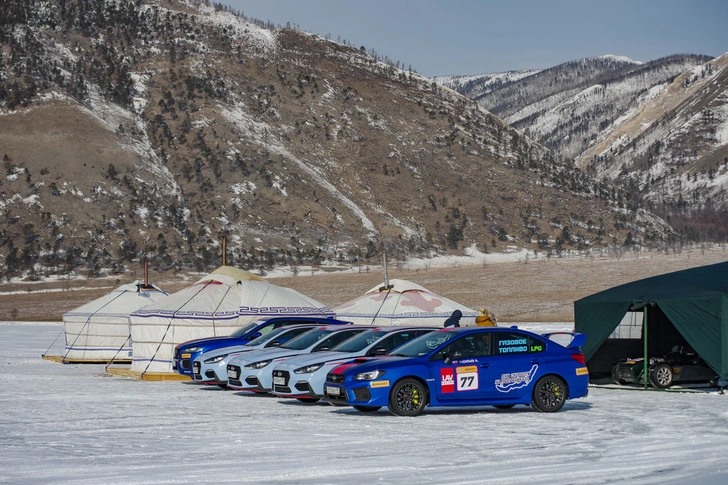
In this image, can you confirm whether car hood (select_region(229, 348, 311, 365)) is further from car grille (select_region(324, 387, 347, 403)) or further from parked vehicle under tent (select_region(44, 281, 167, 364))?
parked vehicle under tent (select_region(44, 281, 167, 364))

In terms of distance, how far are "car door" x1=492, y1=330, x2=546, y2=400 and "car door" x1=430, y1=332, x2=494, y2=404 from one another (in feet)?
0.54

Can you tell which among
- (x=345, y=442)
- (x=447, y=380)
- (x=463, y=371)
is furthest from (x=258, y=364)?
(x=345, y=442)

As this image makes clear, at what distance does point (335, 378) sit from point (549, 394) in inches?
148

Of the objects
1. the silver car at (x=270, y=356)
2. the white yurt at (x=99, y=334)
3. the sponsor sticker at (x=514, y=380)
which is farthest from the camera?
the white yurt at (x=99, y=334)

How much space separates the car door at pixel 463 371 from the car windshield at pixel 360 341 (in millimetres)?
3042

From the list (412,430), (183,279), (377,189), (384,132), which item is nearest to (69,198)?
(183,279)

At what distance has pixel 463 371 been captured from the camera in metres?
15.8

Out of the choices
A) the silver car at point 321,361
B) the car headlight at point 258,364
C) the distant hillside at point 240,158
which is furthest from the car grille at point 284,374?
the distant hillside at point 240,158

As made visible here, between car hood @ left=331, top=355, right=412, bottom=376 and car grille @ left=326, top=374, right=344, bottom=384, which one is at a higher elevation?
car hood @ left=331, top=355, right=412, bottom=376

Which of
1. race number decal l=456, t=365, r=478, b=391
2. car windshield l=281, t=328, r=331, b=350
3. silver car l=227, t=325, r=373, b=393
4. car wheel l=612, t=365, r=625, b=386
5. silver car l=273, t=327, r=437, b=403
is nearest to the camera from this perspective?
race number decal l=456, t=365, r=478, b=391

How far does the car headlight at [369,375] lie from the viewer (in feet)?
50.4

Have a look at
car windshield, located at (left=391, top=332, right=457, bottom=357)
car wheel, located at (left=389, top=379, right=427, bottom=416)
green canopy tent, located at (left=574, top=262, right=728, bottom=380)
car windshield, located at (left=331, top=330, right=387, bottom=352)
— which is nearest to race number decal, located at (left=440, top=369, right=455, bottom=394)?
car wheel, located at (left=389, top=379, right=427, bottom=416)

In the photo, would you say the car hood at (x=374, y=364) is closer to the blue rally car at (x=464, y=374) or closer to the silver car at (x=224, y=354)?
the blue rally car at (x=464, y=374)

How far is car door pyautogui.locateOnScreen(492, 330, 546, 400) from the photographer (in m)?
16.1
